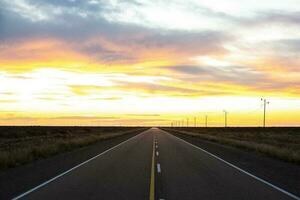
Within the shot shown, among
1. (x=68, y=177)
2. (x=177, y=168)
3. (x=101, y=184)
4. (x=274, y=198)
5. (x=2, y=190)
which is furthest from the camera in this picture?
(x=177, y=168)

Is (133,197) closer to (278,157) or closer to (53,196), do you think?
(53,196)

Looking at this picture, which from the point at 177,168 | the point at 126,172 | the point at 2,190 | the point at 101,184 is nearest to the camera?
the point at 2,190

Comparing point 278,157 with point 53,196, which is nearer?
point 53,196

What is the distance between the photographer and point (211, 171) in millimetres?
19312

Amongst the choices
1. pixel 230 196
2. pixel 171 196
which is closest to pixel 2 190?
pixel 171 196

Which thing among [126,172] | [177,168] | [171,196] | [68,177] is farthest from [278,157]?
[171,196]

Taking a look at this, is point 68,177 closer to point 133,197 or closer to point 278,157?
point 133,197

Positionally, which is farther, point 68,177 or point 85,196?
point 68,177

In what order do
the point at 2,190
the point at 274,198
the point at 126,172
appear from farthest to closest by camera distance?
1. the point at 126,172
2. the point at 2,190
3. the point at 274,198

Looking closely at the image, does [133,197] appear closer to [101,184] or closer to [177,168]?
[101,184]

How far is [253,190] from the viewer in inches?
533

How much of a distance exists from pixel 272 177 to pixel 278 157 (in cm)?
1111

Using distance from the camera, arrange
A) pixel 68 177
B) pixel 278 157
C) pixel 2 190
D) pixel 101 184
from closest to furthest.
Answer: pixel 2 190 → pixel 101 184 → pixel 68 177 → pixel 278 157

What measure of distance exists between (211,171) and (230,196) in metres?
7.13
